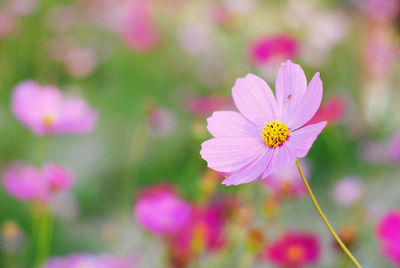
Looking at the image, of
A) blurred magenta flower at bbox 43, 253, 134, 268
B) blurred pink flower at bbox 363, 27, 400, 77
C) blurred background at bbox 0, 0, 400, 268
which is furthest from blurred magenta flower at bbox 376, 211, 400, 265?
blurred pink flower at bbox 363, 27, 400, 77

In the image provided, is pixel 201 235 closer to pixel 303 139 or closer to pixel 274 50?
pixel 303 139

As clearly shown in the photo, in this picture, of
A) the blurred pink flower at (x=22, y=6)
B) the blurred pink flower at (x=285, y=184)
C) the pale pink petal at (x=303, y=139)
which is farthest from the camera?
the blurred pink flower at (x=22, y=6)

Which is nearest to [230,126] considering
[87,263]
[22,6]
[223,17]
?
[87,263]

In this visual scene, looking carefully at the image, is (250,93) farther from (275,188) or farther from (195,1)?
(195,1)

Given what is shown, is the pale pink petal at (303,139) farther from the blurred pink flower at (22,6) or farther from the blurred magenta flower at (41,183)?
the blurred pink flower at (22,6)

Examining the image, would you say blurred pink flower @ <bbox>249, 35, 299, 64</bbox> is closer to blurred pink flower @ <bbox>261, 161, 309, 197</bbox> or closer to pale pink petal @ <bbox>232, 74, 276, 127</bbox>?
blurred pink flower @ <bbox>261, 161, 309, 197</bbox>

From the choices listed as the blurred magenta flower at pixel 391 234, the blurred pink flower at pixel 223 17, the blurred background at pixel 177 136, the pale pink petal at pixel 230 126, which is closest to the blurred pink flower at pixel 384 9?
the blurred background at pixel 177 136
